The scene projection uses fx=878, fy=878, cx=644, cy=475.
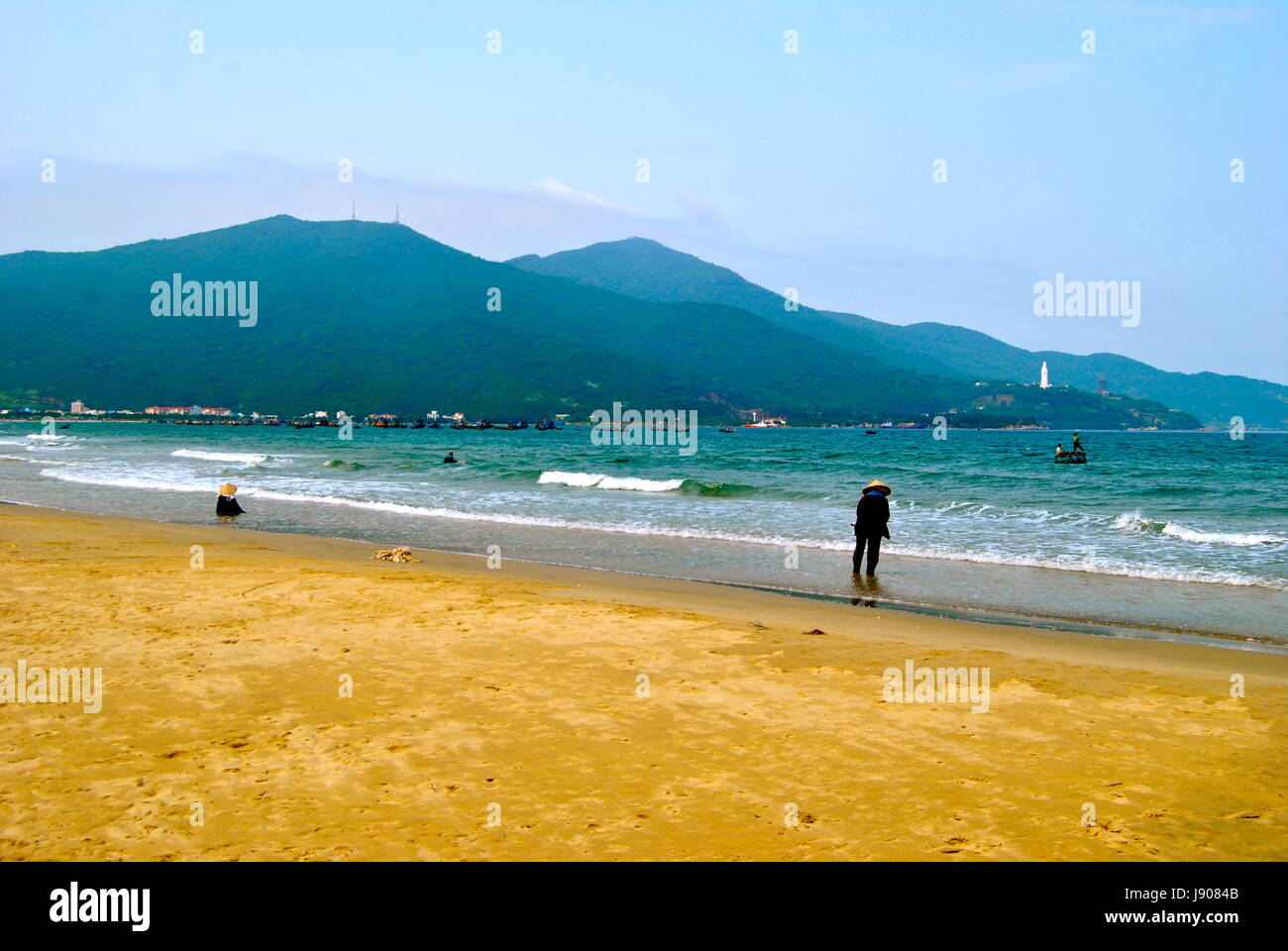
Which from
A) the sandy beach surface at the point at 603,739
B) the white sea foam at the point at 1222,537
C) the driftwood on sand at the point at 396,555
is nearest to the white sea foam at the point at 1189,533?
the white sea foam at the point at 1222,537

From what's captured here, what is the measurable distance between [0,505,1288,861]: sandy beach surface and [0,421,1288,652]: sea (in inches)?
115

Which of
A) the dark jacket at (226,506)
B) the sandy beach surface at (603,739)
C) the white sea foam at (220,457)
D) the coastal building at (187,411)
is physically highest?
the coastal building at (187,411)

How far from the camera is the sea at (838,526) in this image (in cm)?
1391

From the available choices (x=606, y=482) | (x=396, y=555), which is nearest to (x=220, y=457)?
(x=606, y=482)

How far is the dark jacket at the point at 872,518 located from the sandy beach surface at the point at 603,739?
4511mm

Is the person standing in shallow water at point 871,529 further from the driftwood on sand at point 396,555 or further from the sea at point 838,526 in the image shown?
the driftwood on sand at point 396,555

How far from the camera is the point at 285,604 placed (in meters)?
11.2

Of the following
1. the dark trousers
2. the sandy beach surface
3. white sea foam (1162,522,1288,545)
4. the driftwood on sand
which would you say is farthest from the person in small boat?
white sea foam (1162,522,1288,545)

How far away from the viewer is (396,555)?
53.9 feet

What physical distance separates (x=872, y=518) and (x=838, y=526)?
24.6 feet

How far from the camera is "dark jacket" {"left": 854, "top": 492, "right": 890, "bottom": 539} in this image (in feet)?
52.3

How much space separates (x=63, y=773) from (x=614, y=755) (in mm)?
3359
